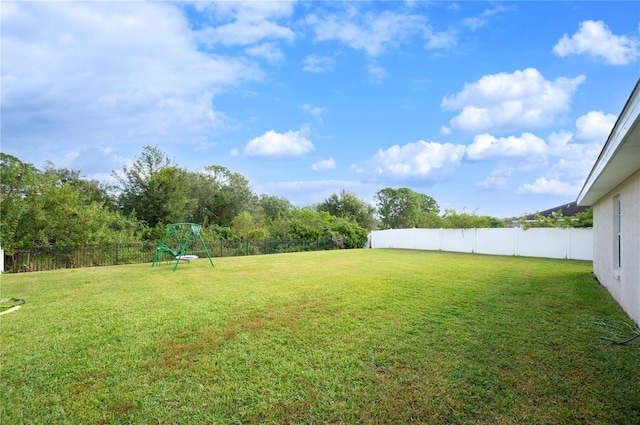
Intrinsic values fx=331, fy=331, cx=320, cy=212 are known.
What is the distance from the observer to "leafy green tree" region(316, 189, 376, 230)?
115ft

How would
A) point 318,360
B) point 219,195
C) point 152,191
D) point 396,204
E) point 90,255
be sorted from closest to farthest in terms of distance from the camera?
1. point 318,360
2. point 90,255
3. point 152,191
4. point 219,195
5. point 396,204

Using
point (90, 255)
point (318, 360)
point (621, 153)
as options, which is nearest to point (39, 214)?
point (90, 255)

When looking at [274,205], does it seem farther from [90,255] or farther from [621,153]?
[621,153]

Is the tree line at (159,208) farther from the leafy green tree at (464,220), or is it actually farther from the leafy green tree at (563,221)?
the leafy green tree at (563,221)

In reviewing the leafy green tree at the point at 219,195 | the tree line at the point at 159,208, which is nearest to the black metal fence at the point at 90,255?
the tree line at the point at 159,208

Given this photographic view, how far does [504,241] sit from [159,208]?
18961 mm

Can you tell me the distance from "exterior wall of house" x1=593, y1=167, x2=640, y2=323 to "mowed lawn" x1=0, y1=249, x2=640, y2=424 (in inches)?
16.6

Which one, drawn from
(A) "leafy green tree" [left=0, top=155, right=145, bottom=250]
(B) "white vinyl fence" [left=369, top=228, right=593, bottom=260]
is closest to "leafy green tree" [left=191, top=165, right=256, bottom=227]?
(A) "leafy green tree" [left=0, top=155, right=145, bottom=250]

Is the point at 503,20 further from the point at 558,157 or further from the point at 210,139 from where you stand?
the point at 210,139

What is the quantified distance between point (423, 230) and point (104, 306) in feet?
58.7

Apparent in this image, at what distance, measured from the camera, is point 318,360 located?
325 centimetres

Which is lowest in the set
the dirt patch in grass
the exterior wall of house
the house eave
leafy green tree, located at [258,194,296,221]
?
the dirt patch in grass

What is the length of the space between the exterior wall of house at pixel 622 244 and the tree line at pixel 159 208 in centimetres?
1124

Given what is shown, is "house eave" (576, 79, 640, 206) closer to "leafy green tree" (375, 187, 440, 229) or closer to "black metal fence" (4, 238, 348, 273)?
"black metal fence" (4, 238, 348, 273)
